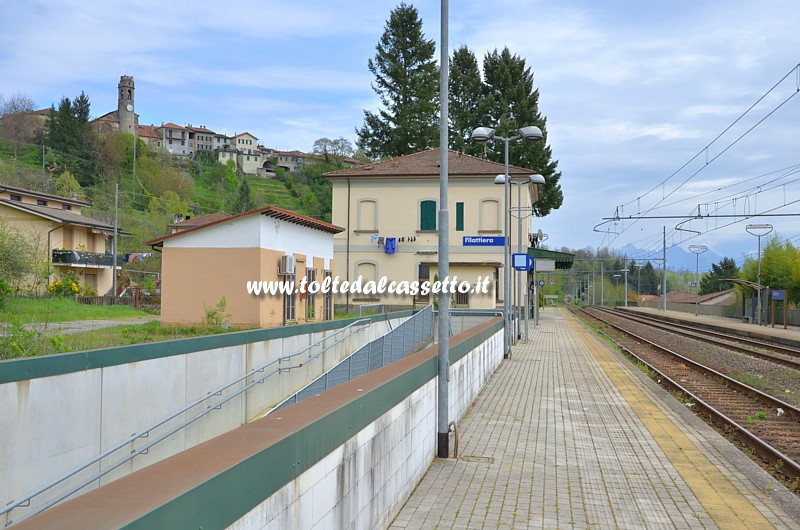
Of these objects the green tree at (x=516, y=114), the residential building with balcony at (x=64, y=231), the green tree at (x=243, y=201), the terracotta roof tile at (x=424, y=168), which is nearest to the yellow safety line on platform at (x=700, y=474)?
the terracotta roof tile at (x=424, y=168)

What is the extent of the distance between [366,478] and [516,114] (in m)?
59.8

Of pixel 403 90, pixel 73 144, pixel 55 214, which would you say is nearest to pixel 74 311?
pixel 55 214

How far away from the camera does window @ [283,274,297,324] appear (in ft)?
79.9

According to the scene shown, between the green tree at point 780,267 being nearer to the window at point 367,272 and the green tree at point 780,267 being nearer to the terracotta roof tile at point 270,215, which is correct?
the window at point 367,272

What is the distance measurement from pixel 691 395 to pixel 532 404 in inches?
160

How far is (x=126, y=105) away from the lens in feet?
480

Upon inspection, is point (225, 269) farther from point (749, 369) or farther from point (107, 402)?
→ point (749, 369)

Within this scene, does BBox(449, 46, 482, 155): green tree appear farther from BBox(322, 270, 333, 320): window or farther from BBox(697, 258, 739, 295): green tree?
BBox(697, 258, 739, 295): green tree

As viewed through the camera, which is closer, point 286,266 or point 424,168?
point 286,266

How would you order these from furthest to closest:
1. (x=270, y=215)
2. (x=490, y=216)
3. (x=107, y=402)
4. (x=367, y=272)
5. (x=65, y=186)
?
1. (x=65, y=186)
2. (x=367, y=272)
3. (x=490, y=216)
4. (x=270, y=215)
5. (x=107, y=402)

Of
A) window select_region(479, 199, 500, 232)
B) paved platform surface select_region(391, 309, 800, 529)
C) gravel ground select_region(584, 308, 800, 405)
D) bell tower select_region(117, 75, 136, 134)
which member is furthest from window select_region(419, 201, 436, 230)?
bell tower select_region(117, 75, 136, 134)

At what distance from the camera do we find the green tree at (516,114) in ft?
199

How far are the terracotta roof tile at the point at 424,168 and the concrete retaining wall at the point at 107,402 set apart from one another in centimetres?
3109

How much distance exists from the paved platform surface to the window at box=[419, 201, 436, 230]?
99.9ft
